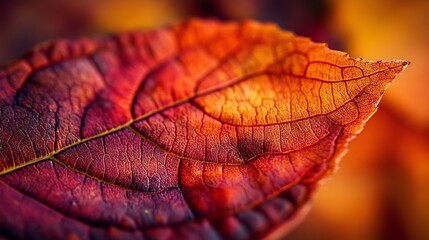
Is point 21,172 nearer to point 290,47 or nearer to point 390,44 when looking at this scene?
point 290,47

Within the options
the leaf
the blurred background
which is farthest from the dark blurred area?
the leaf

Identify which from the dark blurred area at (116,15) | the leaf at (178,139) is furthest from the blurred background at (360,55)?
the leaf at (178,139)

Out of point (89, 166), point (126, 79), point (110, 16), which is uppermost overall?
point (110, 16)

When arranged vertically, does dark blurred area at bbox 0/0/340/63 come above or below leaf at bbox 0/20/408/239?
above

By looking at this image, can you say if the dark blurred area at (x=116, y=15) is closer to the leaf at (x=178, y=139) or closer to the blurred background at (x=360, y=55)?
the blurred background at (x=360, y=55)

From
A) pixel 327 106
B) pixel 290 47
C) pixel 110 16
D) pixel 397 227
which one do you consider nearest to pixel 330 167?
pixel 327 106

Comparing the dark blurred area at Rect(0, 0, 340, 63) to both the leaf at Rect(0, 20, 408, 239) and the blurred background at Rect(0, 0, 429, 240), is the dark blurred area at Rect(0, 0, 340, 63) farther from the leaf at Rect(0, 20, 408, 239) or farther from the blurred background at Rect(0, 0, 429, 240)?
the leaf at Rect(0, 20, 408, 239)
